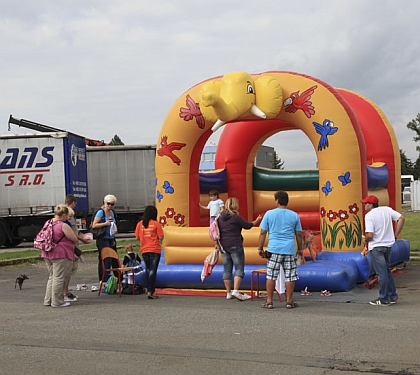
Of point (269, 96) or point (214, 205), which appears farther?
point (214, 205)

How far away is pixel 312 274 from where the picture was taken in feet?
33.4

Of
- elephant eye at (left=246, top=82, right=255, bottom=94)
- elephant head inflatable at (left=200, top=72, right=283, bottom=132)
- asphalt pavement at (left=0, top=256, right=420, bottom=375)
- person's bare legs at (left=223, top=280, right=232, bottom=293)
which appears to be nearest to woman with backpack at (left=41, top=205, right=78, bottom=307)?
asphalt pavement at (left=0, top=256, right=420, bottom=375)

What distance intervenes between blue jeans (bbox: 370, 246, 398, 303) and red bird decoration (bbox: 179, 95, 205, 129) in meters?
4.24

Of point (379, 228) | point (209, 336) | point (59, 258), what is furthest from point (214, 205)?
point (209, 336)

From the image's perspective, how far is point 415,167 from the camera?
3009 inches

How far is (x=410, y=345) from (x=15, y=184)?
1761 cm

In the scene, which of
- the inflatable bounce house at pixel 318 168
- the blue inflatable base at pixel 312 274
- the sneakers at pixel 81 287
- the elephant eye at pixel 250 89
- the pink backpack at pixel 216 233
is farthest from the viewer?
the elephant eye at pixel 250 89

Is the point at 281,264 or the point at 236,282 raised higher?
the point at 281,264

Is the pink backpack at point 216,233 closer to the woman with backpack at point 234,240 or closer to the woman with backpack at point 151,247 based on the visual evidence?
the woman with backpack at point 234,240

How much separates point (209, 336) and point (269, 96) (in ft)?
18.2

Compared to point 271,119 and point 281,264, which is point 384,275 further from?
point 271,119

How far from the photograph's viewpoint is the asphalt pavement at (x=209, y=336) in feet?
19.5

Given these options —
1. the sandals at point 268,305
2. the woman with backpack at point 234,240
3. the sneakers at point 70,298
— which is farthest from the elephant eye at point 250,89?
the sneakers at point 70,298

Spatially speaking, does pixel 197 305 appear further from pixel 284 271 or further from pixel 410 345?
pixel 410 345
